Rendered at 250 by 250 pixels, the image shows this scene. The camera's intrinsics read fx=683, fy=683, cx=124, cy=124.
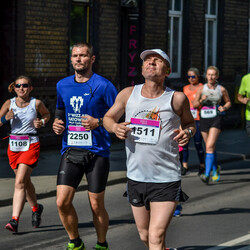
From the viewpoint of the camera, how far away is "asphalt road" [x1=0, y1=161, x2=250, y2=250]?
23.3ft

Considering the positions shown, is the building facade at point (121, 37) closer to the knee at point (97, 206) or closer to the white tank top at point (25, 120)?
the white tank top at point (25, 120)

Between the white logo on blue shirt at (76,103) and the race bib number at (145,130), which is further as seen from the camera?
the white logo on blue shirt at (76,103)

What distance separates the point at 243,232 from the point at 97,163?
2.19 meters

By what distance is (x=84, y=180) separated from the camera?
11.0 metres

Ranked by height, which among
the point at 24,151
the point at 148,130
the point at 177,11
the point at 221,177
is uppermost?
the point at 177,11

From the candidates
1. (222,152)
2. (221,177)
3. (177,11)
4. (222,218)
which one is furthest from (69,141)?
(177,11)

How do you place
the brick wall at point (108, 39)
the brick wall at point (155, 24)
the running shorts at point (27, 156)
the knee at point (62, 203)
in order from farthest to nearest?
the brick wall at point (155, 24) → the brick wall at point (108, 39) → the running shorts at point (27, 156) → the knee at point (62, 203)

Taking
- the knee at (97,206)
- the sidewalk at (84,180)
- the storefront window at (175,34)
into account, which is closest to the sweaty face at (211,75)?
the sidewalk at (84,180)

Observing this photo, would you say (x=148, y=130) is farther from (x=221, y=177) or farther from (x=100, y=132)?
(x=221, y=177)

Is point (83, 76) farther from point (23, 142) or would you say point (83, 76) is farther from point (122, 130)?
A: point (23, 142)

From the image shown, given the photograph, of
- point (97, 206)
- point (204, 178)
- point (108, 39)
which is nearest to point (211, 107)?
point (204, 178)

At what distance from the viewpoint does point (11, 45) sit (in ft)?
45.9

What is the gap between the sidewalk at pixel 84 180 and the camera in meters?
9.97

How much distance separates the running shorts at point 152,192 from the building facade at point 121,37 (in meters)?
8.95
